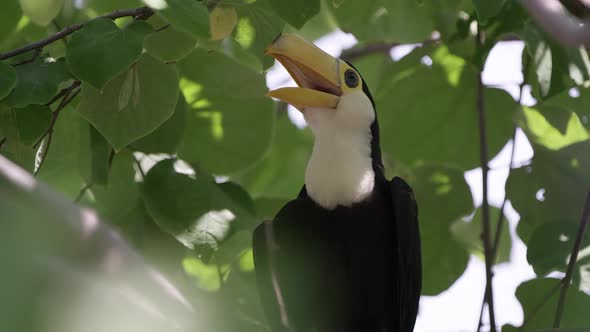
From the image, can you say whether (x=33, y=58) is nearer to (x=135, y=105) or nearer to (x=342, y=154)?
(x=135, y=105)

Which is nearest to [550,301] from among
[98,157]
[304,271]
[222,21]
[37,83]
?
[304,271]

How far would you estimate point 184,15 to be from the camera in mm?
2311

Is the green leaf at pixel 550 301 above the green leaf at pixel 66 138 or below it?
below

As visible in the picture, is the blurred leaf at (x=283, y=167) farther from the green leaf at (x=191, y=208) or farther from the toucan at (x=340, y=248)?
the green leaf at (x=191, y=208)

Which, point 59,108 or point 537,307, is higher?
point 59,108

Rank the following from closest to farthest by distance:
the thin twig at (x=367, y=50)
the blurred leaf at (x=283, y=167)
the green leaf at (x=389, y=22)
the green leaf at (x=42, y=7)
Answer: the green leaf at (x=42, y=7) < the green leaf at (x=389, y=22) < the blurred leaf at (x=283, y=167) < the thin twig at (x=367, y=50)

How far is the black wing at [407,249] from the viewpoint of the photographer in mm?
3619

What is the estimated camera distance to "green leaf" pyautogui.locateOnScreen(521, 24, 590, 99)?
120 inches

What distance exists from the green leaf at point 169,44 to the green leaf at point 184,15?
16.6 inches

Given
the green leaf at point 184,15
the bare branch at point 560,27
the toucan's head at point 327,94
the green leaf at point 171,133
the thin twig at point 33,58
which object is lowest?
the toucan's head at point 327,94

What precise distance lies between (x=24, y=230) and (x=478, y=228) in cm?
333

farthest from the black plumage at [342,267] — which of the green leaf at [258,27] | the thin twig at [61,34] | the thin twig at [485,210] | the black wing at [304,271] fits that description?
the thin twig at [61,34]

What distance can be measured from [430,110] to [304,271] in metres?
1.17

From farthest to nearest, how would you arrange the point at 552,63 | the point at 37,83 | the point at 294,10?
the point at 552,63 < the point at 294,10 < the point at 37,83
